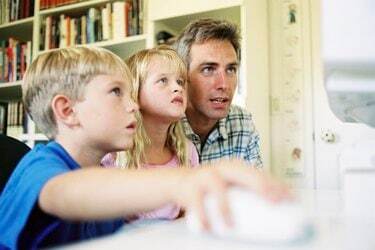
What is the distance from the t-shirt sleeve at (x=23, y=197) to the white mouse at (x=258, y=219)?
0.86ft

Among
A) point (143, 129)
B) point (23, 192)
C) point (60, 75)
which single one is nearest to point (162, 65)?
point (143, 129)

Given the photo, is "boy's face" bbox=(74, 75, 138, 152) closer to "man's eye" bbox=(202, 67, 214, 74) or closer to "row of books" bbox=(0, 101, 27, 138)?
"man's eye" bbox=(202, 67, 214, 74)

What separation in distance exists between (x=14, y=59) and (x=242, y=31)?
5.28 ft

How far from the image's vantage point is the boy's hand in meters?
0.33

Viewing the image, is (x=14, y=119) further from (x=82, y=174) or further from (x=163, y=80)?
(x=82, y=174)

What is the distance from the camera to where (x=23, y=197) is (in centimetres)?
51

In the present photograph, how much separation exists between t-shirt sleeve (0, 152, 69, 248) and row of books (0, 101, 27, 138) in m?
2.19

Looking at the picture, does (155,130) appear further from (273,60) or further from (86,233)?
(273,60)

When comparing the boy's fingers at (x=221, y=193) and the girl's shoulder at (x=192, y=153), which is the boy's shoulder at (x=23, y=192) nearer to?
the boy's fingers at (x=221, y=193)

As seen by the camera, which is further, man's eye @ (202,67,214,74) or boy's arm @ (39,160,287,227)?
man's eye @ (202,67,214,74)

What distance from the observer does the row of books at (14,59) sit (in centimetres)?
260

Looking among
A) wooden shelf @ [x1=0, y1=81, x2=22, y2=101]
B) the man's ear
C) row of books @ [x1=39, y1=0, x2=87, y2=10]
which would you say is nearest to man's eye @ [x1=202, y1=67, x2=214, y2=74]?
the man's ear

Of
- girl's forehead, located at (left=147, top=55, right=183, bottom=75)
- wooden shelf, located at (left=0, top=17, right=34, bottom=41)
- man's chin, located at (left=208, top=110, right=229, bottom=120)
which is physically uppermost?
wooden shelf, located at (left=0, top=17, right=34, bottom=41)

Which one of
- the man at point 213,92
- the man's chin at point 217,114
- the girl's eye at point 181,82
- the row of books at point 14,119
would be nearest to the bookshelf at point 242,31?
the row of books at point 14,119
